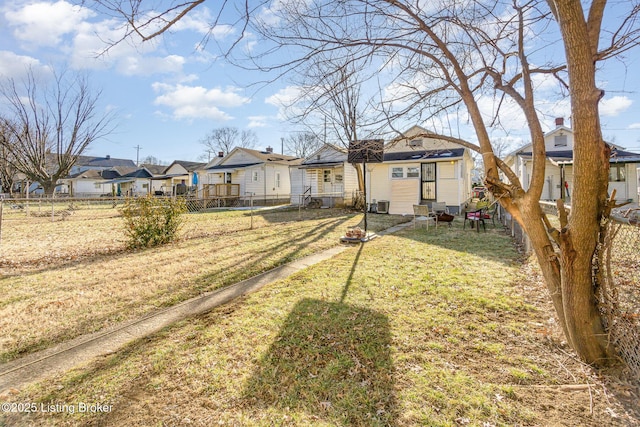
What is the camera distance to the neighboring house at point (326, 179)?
20.9 meters

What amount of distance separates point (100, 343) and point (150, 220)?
5.48m

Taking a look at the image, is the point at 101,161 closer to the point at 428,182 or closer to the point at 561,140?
the point at 428,182

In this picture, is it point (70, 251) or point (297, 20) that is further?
point (70, 251)

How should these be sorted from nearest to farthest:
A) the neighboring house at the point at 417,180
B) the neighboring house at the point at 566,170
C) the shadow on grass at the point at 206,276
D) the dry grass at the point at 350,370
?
the dry grass at the point at 350,370
the shadow on grass at the point at 206,276
the neighboring house at the point at 417,180
the neighboring house at the point at 566,170

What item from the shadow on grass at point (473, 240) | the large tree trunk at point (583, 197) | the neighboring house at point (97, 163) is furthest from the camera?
the neighboring house at point (97, 163)

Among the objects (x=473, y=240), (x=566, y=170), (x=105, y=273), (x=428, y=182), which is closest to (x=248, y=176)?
(x=428, y=182)

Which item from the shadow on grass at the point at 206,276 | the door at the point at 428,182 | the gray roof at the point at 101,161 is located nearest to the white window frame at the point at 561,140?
the door at the point at 428,182

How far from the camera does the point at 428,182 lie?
1702 centimetres

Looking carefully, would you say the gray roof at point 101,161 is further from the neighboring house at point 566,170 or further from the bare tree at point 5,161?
the neighboring house at point 566,170

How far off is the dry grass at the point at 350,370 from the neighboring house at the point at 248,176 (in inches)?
822

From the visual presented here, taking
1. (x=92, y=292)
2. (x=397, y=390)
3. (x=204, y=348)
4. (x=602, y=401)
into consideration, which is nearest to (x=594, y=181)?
(x=602, y=401)

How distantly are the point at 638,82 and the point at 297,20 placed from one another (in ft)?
13.1

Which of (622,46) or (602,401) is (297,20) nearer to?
(622,46)

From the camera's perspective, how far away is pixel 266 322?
11.7 feet
